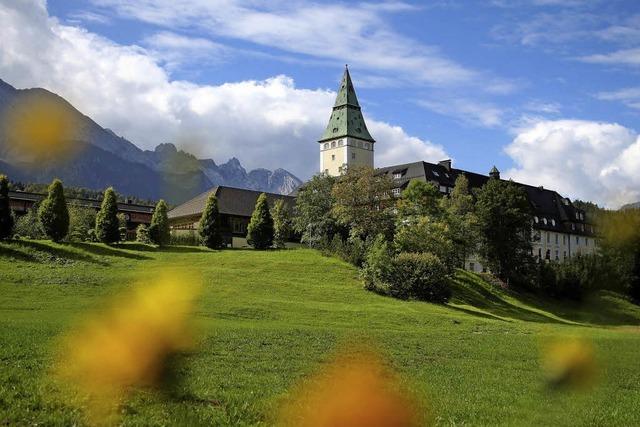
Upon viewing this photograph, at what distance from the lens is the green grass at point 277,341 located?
1297 cm

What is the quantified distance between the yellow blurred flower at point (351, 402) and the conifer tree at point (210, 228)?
172ft

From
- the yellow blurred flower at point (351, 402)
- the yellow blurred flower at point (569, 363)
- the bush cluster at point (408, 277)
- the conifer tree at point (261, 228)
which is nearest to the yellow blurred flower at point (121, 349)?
the yellow blurred flower at point (351, 402)

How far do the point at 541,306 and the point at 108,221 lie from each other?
156ft

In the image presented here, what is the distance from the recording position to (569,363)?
2792 centimetres

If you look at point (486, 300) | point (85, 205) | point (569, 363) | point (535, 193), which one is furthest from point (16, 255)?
point (535, 193)

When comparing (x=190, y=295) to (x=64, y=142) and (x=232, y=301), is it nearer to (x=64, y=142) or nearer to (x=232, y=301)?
(x=232, y=301)

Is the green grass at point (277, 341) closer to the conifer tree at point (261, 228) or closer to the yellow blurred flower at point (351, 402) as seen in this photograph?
the yellow blurred flower at point (351, 402)

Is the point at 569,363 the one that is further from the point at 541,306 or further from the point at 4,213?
the point at 541,306

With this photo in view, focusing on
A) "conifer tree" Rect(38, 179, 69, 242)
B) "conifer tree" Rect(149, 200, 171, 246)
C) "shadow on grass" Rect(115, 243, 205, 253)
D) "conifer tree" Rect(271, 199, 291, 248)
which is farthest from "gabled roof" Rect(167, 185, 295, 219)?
"conifer tree" Rect(38, 179, 69, 242)

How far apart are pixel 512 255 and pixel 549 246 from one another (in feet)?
132

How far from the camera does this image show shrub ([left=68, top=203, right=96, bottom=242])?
209ft

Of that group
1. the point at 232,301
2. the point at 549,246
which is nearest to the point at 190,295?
the point at 232,301

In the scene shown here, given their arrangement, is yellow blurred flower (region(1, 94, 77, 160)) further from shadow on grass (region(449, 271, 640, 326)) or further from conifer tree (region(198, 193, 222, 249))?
conifer tree (region(198, 193, 222, 249))

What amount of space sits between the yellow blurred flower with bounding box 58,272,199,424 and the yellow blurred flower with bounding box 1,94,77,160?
16.2ft
